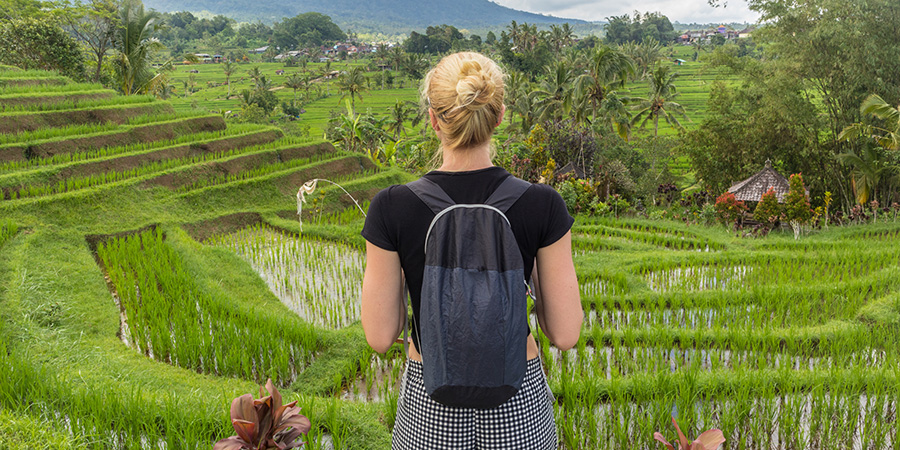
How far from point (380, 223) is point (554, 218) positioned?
419 mm

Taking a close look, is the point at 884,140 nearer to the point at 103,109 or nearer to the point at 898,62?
the point at 898,62

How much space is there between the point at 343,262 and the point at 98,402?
4886mm

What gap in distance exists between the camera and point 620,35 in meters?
64.4

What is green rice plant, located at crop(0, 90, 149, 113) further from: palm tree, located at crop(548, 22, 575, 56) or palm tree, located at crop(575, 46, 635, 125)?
palm tree, located at crop(548, 22, 575, 56)

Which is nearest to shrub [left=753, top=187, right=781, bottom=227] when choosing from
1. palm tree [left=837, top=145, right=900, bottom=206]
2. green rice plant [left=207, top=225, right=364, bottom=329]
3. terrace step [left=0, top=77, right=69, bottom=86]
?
palm tree [left=837, top=145, right=900, bottom=206]

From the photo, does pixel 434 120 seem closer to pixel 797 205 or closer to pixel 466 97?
pixel 466 97

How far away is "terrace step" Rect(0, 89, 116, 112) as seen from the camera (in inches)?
431

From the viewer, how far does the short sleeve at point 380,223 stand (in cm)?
143

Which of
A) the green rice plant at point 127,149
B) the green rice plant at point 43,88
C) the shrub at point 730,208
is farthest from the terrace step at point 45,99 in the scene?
the shrub at point 730,208

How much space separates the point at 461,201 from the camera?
1.45 meters

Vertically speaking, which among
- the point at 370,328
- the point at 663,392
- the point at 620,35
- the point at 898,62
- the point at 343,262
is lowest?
the point at 343,262

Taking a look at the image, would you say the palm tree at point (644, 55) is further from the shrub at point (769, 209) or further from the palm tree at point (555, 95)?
the shrub at point (769, 209)

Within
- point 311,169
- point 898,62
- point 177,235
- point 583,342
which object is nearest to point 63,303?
point 177,235

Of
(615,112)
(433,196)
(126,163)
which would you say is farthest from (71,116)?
(615,112)
